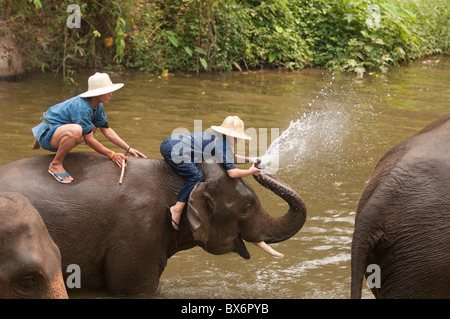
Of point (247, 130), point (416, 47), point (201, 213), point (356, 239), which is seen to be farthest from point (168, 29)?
point (356, 239)

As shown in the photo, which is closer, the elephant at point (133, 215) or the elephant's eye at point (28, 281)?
the elephant's eye at point (28, 281)

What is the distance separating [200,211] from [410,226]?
1.54m

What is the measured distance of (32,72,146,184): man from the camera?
15.0ft

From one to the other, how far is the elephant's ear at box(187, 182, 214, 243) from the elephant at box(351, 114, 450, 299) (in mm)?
1221

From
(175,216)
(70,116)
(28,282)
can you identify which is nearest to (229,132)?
(175,216)

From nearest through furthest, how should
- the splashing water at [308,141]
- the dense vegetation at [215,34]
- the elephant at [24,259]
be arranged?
the elephant at [24,259] → the splashing water at [308,141] → the dense vegetation at [215,34]

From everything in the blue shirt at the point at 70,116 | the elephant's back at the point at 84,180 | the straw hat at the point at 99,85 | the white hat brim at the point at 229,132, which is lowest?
the elephant's back at the point at 84,180

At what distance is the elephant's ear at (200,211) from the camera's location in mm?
4613

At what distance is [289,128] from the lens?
9.70 meters

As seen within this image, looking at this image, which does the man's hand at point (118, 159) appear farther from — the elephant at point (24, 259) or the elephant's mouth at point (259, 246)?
the elephant at point (24, 259)

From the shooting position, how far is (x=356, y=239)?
12.5 ft

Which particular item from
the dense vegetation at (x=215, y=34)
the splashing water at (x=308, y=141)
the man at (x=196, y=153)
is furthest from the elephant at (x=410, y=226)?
the dense vegetation at (x=215, y=34)

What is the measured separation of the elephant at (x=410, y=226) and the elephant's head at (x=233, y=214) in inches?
41.9

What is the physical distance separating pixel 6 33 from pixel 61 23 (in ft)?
3.15
